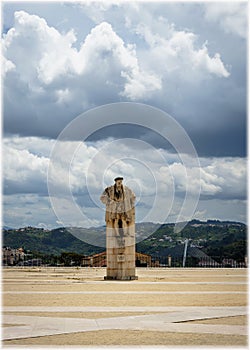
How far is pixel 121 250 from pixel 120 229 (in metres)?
0.95

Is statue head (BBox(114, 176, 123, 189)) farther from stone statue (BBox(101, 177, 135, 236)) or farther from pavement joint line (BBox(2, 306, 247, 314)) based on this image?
pavement joint line (BBox(2, 306, 247, 314))

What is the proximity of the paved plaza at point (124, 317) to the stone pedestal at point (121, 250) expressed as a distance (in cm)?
624

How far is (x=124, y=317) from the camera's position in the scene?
44.6 ft

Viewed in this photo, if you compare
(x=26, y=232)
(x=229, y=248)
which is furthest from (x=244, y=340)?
(x=26, y=232)

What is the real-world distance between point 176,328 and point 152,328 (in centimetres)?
48

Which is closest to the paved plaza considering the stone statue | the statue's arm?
the stone statue

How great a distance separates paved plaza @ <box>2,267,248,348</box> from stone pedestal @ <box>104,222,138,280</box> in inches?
246

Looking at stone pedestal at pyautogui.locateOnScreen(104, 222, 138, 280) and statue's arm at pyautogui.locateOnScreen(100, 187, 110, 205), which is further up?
statue's arm at pyautogui.locateOnScreen(100, 187, 110, 205)

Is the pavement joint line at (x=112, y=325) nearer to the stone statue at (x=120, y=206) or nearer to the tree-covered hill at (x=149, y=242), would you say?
the stone statue at (x=120, y=206)

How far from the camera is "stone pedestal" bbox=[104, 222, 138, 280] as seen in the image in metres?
27.4

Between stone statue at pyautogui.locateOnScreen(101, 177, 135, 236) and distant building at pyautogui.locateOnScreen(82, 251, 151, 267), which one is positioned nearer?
stone statue at pyautogui.locateOnScreen(101, 177, 135, 236)

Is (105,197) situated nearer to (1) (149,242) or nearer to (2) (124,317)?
(2) (124,317)

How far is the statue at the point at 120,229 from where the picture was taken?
1078 inches

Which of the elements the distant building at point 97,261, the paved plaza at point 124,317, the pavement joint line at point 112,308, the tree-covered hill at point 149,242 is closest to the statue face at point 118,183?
the paved plaza at point 124,317
